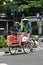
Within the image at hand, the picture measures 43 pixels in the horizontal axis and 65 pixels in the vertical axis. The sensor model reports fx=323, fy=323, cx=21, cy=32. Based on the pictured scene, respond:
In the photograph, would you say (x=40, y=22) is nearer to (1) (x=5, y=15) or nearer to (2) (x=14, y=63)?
(1) (x=5, y=15)

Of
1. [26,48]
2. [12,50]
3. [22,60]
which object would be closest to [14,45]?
[12,50]

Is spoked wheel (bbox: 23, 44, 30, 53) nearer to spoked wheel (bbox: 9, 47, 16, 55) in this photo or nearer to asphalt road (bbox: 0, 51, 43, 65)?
spoked wheel (bbox: 9, 47, 16, 55)

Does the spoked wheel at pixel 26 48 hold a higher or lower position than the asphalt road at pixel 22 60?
lower

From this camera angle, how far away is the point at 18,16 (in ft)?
140

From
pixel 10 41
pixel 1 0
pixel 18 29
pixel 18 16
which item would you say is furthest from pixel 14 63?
pixel 18 16

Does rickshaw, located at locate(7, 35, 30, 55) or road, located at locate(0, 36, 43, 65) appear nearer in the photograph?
road, located at locate(0, 36, 43, 65)

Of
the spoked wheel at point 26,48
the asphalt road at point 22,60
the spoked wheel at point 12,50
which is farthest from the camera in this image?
the spoked wheel at point 26,48

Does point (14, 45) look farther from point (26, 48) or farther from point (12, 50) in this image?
point (26, 48)

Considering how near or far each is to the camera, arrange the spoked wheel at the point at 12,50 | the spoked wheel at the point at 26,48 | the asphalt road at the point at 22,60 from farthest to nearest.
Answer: the spoked wheel at the point at 26,48
the spoked wheel at the point at 12,50
the asphalt road at the point at 22,60

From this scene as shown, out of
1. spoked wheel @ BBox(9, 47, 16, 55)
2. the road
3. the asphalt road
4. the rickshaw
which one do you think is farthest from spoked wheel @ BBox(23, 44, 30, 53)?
the asphalt road

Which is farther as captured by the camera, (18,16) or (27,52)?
(18,16)

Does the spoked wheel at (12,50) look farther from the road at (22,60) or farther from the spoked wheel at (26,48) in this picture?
the road at (22,60)

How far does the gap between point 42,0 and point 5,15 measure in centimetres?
663

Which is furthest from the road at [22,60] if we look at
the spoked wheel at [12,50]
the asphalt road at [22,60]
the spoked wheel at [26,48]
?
the spoked wheel at [26,48]
